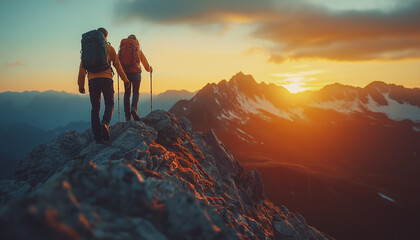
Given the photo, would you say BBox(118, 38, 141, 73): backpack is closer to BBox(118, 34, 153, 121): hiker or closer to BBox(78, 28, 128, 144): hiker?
BBox(118, 34, 153, 121): hiker

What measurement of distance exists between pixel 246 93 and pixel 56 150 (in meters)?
194

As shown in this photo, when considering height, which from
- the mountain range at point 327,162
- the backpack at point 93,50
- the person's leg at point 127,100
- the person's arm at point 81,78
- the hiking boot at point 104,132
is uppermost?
the backpack at point 93,50

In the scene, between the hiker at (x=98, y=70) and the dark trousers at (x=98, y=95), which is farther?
the dark trousers at (x=98, y=95)

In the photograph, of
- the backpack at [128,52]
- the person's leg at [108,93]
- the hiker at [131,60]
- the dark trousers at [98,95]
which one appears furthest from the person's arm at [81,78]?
the backpack at [128,52]

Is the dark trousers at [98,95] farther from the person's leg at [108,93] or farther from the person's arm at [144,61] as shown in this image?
the person's arm at [144,61]

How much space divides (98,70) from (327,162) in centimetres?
12077

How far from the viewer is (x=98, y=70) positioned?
25.5 ft

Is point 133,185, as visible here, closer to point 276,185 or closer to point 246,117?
point 276,185

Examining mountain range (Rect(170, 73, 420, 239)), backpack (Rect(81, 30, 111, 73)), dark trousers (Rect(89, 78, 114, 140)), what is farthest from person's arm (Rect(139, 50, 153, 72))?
mountain range (Rect(170, 73, 420, 239))

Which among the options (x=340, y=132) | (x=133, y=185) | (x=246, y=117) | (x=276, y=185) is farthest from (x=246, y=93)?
(x=133, y=185)

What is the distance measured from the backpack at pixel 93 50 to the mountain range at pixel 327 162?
5769cm

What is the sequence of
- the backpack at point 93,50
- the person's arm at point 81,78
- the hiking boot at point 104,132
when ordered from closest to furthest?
the backpack at point 93,50 → the person's arm at point 81,78 → the hiking boot at point 104,132

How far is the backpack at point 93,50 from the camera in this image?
729 centimetres

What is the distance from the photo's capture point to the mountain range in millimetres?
54188
